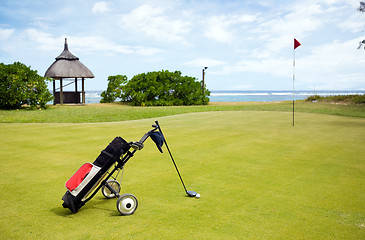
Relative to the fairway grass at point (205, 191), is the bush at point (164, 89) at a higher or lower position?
higher

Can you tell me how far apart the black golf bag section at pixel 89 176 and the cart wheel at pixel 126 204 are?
0.44m

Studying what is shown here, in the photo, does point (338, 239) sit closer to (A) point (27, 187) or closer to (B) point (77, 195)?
(B) point (77, 195)

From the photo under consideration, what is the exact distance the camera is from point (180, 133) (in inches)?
484

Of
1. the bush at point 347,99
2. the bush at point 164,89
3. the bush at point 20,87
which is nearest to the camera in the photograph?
the bush at point 20,87

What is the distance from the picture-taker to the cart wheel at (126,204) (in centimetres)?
450

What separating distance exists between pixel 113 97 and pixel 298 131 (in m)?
26.9

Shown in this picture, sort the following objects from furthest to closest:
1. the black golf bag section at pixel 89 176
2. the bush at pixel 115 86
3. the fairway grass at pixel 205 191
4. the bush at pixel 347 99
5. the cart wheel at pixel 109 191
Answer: the bush at pixel 115 86
the bush at pixel 347 99
the cart wheel at pixel 109 191
the black golf bag section at pixel 89 176
the fairway grass at pixel 205 191

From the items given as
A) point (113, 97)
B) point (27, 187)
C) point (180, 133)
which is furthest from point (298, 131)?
point (113, 97)

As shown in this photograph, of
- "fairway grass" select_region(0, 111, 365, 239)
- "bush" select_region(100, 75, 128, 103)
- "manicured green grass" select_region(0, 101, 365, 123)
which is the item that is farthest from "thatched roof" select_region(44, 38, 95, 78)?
"fairway grass" select_region(0, 111, 365, 239)

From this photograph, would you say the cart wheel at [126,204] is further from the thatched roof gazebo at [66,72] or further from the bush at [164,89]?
the thatched roof gazebo at [66,72]

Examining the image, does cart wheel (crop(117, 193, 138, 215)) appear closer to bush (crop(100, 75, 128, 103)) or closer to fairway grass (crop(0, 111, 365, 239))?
fairway grass (crop(0, 111, 365, 239))

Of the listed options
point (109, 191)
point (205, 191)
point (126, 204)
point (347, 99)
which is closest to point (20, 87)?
point (109, 191)

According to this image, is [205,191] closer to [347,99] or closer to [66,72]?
[66,72]

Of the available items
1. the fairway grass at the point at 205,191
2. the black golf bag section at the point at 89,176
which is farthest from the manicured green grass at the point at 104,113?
the black golf bag section at the point at 89,176
